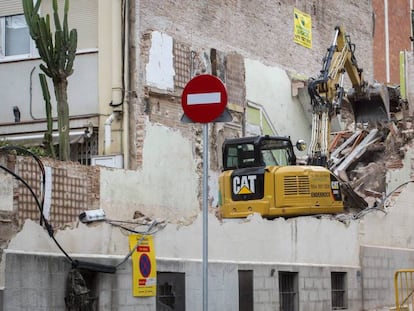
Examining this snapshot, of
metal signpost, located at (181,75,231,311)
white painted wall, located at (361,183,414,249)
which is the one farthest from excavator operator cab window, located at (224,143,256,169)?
metal signpost, located at (181,75,231,311)

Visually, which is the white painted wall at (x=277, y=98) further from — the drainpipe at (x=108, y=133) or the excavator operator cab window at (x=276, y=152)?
the excavator operator cab window at (x=276, y=152)

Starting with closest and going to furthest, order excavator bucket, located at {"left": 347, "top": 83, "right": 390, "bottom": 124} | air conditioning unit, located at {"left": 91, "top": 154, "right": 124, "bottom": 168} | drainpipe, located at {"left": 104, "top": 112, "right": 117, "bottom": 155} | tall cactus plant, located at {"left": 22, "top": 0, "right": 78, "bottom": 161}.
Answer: tall cactus plant, located at {"left": 22, "top": 0, "right": 78, "bottom": 161}
air conditioning unit, located at {"left": 91, "top": 154, "right": 124, "bottom": 168}
drainpipe, located at {"left": 104, "top": 112, "right": 117, "bottom": 155}
excavator bucket, located at {"left": 347, "top": 83, "right": 390, "bottom": 124}

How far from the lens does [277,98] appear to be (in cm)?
3012

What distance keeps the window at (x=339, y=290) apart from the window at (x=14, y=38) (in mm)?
9337

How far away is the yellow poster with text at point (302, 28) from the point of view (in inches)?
1260

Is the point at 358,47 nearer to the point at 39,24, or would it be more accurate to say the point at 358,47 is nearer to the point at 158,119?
the point at 158,119

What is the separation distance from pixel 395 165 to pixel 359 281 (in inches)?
245

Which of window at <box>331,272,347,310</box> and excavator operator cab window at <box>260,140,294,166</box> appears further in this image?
excavator operator cab window at <box>260,140,294,166</box>

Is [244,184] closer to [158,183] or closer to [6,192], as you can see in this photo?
[158,183]

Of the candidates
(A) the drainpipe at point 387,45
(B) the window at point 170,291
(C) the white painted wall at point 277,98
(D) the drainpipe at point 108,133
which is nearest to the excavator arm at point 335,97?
(C) the white painted wall at point 277,98

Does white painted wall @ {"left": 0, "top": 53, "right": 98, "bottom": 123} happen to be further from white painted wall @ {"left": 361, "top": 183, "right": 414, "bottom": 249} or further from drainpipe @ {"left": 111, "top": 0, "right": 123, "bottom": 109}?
white painted wall @ {"left": 361, "top": 183, "right": 414, "bottom": 249}

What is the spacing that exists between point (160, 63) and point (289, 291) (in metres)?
7.91

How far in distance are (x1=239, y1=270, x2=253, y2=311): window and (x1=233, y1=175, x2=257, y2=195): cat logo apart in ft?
12.1

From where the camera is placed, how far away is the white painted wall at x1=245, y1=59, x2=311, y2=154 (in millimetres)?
28673
